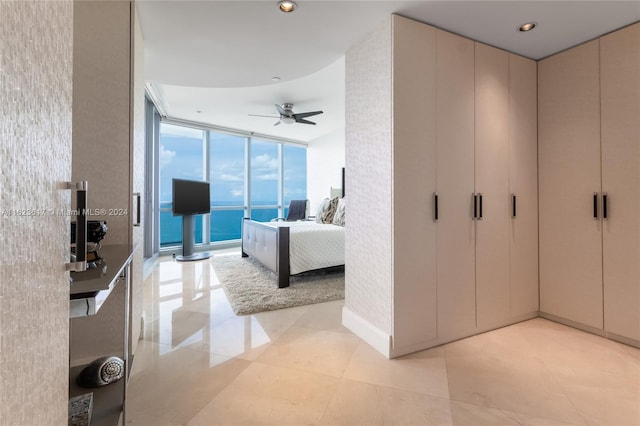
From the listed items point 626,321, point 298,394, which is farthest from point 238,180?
point 626,321

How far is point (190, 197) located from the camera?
520 centimetres

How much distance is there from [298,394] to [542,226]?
8.32 ft

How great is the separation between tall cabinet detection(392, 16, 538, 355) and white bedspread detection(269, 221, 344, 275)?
1.73 m

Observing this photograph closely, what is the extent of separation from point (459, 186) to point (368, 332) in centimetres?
130

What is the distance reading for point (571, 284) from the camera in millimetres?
2521

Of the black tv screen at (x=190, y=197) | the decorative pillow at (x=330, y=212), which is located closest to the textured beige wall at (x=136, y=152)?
the decorative pillow at (x=330, y=212)

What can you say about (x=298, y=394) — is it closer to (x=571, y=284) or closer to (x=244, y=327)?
(x=244, y=327)

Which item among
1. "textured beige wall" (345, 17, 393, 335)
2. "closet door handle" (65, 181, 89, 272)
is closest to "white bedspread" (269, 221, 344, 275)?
"textured beige wall" (345, 17, 393, 335)

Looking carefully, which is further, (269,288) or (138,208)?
(269,288)

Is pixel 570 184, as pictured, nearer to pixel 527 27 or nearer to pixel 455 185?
pixel 455 185

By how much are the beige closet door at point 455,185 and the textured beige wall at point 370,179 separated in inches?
16.6

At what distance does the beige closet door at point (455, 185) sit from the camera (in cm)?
221

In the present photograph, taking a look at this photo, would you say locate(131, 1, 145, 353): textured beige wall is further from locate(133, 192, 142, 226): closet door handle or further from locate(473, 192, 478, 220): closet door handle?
locate(473, 192, 478, 220): closet door handle

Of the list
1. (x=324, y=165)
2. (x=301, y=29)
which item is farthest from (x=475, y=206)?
(x=324, y=165)
